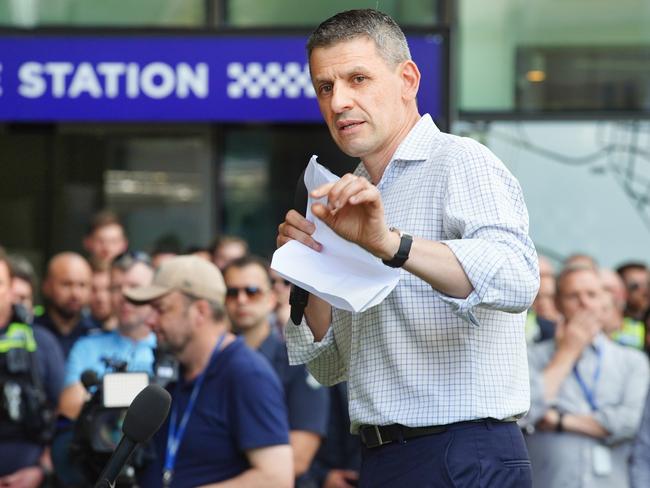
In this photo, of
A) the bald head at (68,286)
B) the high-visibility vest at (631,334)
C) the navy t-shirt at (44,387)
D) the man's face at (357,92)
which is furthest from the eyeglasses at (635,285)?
the man's face at (357,92)

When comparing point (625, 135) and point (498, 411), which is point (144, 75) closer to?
point (625, 135)

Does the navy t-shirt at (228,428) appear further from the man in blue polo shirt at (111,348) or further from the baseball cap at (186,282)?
the man in blue polo shirt at (111,348)

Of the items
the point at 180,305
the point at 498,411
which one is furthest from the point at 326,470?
the point at 498,411

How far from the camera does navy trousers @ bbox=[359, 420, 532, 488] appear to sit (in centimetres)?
326

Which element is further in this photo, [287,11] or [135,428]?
[287,11]

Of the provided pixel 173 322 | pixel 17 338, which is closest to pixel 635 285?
pixel 17 338

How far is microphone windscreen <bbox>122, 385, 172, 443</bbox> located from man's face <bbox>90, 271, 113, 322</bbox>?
204 inches

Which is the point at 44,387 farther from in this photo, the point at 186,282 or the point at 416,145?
the point at 416,145

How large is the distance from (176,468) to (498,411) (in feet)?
7.64

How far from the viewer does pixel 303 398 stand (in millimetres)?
7000

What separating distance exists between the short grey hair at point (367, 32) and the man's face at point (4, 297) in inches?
159

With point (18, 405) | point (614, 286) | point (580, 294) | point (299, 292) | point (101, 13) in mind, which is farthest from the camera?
point (101, 13)

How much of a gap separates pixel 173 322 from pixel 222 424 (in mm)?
603

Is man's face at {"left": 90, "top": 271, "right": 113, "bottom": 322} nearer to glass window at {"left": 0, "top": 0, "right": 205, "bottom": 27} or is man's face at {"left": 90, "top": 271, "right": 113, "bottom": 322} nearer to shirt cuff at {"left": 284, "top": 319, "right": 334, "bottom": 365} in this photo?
glass window at {"left": 0, "top": 0, "right": 205, "bottom": 27}
